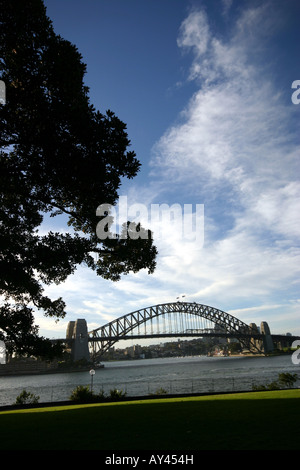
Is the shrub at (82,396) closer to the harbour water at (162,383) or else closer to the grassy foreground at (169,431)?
the harbour water at (162,383)

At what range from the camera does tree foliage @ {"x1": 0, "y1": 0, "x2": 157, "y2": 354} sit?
11.3 metres

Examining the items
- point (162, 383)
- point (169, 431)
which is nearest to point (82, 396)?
point (169, 431)

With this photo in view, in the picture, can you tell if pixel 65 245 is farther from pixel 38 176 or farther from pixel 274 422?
pixel 274 422

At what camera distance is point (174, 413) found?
35.7ft

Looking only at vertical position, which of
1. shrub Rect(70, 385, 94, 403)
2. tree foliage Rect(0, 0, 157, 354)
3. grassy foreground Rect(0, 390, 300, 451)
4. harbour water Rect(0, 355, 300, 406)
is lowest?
harbour water Rect(0, 355, 300, 406)

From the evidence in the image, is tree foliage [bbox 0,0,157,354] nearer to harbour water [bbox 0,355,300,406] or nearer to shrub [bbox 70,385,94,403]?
shrub [bbox 70,385,94,403]

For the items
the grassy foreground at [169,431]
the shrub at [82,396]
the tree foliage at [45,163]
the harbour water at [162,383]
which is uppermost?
the tree foliage at [45,163]

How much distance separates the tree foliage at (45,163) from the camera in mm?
11336

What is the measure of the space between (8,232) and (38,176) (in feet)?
9.23

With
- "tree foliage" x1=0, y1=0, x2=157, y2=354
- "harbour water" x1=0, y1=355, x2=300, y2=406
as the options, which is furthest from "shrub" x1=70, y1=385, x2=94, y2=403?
"tree foliage" x1=0, y1=0, x2=157, y2=354

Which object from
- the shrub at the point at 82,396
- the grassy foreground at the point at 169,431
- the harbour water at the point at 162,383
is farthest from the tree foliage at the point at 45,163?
the harbour water at the point at 162,383

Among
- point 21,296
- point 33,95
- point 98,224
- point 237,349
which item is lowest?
point 237,349

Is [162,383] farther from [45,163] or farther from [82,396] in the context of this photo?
[45,163]
